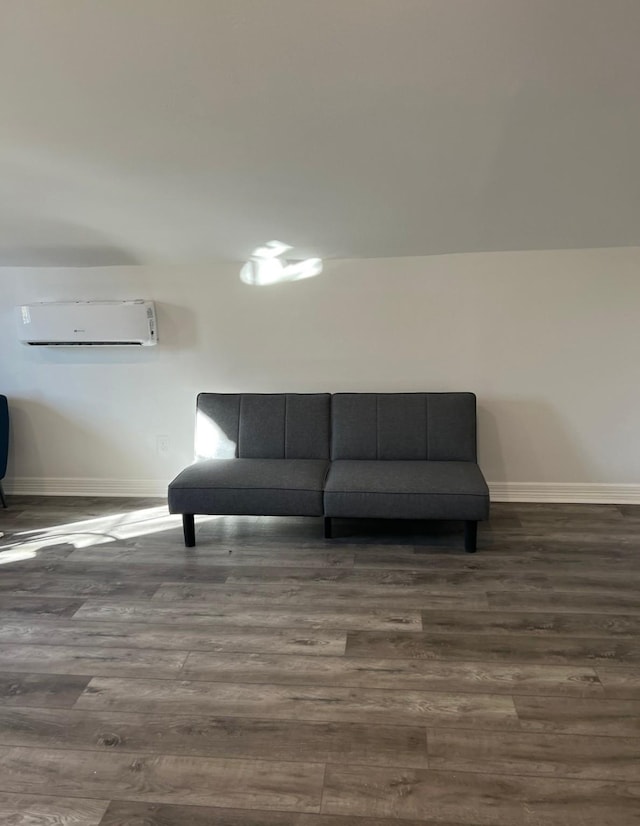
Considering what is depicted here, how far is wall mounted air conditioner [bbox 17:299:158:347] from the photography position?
11.4ft

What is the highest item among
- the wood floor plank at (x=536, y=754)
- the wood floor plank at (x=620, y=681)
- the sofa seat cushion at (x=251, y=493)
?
the sofa seat cushion at (x=251, y=493)

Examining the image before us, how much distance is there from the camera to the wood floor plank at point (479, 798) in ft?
4.49

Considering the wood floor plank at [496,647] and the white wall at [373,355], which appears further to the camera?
the white wall at [373,355]

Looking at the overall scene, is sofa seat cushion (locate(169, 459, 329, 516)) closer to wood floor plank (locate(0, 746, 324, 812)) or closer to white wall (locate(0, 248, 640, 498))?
white wall (locate(0, 248, 640, 498))

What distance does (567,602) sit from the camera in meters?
2.31

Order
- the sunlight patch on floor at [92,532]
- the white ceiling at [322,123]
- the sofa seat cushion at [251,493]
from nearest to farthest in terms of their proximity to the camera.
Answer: the white ceiling at [322,123]
the sofa seat cushion at [251,493]
the sunlight patch on floor at [92,532]

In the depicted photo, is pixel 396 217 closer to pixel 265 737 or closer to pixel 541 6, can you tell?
pixel 541 6

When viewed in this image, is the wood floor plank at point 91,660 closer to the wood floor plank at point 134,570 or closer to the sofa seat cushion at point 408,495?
the wood floor plank at point 134,570

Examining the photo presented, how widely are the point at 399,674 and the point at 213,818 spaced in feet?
2.51

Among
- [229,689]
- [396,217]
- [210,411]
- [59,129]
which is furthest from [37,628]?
[396,217]

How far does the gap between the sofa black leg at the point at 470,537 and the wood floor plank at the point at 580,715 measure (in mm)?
1055

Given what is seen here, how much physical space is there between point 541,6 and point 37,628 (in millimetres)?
2962

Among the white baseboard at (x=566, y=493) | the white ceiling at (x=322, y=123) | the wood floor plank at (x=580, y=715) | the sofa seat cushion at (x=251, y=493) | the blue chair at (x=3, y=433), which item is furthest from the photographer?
the blue chair at (x=3, y=433)

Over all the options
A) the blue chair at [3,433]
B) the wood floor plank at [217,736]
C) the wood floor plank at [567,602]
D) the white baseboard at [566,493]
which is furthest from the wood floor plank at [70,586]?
the white baseboard at [566,493]
